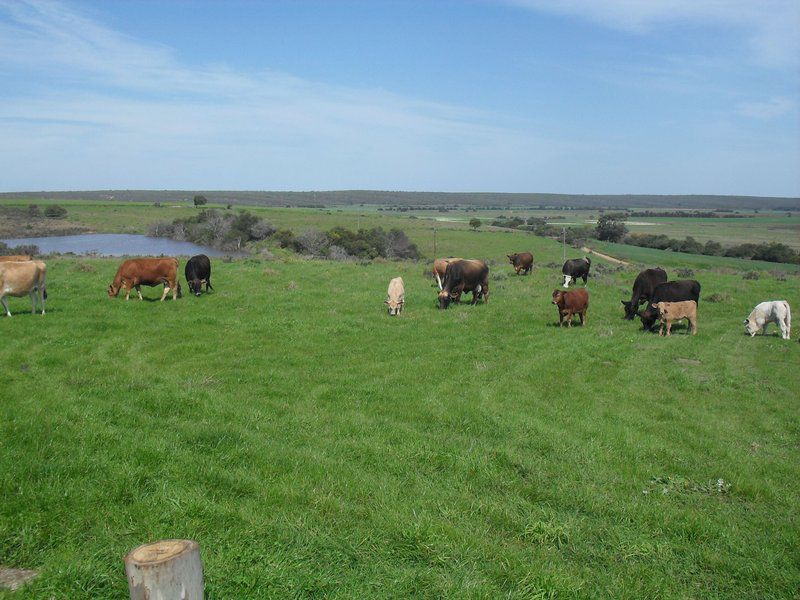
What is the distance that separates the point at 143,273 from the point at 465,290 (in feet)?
37.4

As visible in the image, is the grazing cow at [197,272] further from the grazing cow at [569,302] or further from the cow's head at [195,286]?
the grazing cow at [569,302]

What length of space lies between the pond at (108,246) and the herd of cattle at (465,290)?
80.4ft

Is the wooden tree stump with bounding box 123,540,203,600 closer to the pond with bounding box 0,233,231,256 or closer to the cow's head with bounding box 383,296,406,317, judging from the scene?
the cow's head with bounding box 383,296,406,317

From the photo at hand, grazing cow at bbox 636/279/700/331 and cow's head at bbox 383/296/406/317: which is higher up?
grazing cow at bbox 636/279/700/331

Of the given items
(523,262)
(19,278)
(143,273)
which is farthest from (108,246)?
(19,278)

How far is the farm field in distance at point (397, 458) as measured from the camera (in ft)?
17.5

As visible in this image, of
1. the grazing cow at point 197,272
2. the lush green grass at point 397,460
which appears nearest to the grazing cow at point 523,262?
the lush green grass at point 397,460

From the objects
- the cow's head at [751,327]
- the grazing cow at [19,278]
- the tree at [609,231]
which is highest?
the tree at [609,231]

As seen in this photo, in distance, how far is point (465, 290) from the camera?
74.0ft

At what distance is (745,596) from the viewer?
17.7ft

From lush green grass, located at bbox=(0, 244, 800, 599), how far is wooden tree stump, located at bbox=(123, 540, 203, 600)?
1230 mm

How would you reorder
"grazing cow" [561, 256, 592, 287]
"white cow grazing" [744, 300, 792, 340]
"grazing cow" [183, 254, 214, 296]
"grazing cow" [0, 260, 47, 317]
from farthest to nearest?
1. "grazing cow" [561, 256, 592, 287]
2. "grazing cow" [183, 254, 214, 296]
3. "white cow grazing" [744, 300, 792, 340]
4. "grazing cow" [0, 260, 47, 317]

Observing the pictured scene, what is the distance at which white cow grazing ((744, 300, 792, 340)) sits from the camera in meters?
18.8

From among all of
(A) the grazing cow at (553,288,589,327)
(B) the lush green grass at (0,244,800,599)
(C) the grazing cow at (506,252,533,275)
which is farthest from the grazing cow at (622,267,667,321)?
(C) the grazing cow at (506,252,533,275)
